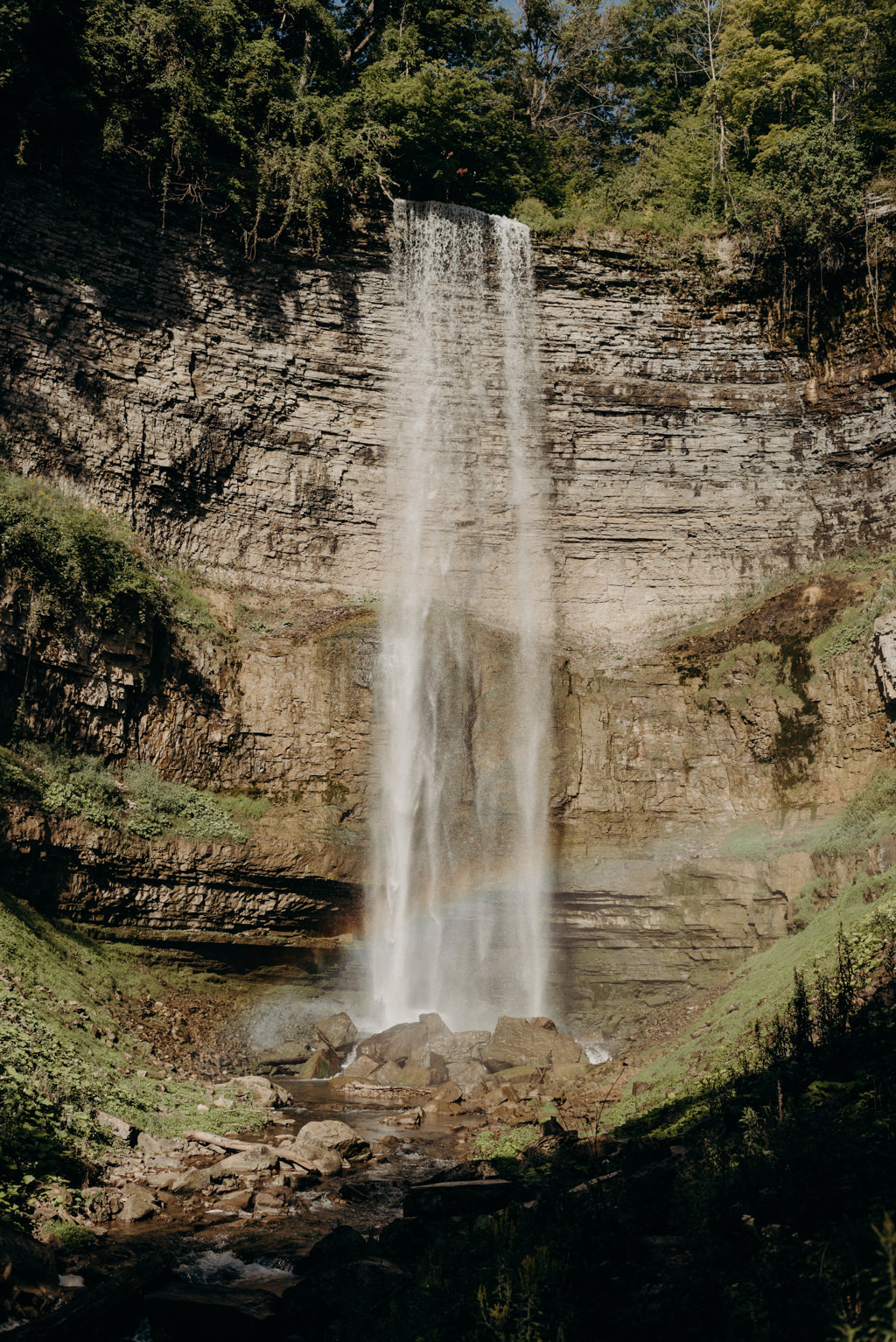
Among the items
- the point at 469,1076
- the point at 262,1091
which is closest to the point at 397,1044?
the point at 469,1076

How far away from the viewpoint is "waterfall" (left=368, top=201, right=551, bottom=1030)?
57.6 feet

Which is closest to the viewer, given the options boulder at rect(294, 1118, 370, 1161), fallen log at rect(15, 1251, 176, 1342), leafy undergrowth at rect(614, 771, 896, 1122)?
fallen log at rect(15, 1251, 176, 1342)

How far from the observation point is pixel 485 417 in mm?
24344

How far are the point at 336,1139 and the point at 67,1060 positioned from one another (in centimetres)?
319

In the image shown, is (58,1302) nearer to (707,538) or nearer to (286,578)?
(286,578)

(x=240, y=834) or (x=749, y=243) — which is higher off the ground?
(x=749, y=243)

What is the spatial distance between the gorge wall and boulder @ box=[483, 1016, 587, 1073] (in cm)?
289

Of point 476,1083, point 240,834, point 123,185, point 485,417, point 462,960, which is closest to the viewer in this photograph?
point 476,1083

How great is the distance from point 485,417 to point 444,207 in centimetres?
588

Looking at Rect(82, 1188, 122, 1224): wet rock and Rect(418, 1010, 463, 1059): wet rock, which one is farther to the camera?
Rect(418, 1010, 463, 1059): wet rock

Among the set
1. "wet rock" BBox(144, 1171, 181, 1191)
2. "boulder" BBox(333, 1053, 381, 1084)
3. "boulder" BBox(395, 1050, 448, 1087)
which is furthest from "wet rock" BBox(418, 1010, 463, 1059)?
"wet rock" BBox(144, 1171, 181, 1191)

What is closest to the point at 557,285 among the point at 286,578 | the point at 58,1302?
the point at 286,578

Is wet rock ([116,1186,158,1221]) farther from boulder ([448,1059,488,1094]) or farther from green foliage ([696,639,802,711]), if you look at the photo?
green foliage ([696,639,802,711])

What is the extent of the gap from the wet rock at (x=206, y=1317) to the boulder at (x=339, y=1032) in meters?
9.37
